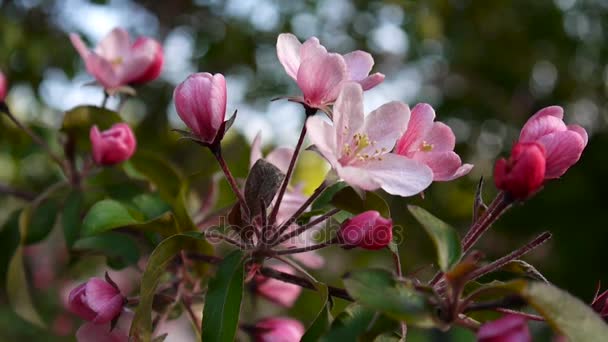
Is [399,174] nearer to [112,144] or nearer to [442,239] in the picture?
[442,239]

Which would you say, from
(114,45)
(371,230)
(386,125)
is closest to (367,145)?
(386,125)

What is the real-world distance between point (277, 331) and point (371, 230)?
0.36m

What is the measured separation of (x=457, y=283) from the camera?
2.48 ft

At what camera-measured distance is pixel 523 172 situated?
82 centimetres

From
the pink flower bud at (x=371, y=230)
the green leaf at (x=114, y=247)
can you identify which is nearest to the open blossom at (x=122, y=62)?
the green leaf at (x=114, y=247)

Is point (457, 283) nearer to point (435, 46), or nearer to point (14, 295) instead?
point (14, 295)

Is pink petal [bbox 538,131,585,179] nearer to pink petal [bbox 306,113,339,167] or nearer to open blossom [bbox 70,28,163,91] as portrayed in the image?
pink petal [bbox 306,113,339,167]

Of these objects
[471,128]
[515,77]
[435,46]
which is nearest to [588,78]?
[515,77]

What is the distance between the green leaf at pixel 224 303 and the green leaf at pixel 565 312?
1.22ft

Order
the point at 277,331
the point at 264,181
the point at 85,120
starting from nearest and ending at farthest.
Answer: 1. the point at 264,181
2. the point at 277,331
3. the point at 85,120

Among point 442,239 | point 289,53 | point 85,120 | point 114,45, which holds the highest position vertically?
point 289,53

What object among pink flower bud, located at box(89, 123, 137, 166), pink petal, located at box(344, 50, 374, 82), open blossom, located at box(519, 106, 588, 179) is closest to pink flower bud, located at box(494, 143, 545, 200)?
open blossom, located at box(519, 106, 588, 179)

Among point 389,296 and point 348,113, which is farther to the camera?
point 348,113

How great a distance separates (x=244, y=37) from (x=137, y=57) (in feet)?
5.41
